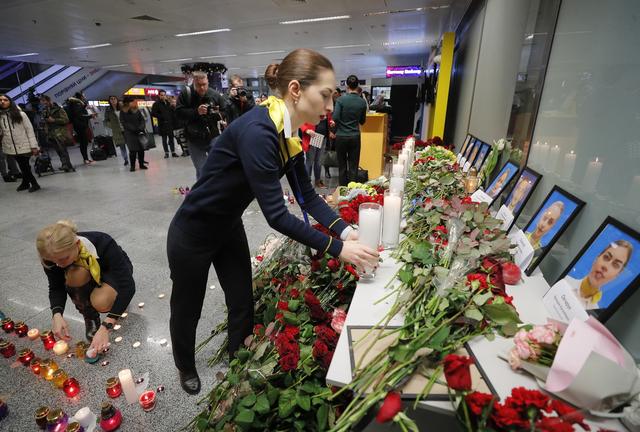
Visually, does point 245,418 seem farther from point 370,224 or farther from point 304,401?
point 370,224

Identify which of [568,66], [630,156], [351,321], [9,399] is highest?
[568,66]

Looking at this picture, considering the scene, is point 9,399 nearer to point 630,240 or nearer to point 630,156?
point 630,240

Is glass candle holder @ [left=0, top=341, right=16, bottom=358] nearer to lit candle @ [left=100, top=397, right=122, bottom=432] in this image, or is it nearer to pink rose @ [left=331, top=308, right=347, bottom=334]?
lit candle @ [left=100, top=397, right=122, bottom=432]

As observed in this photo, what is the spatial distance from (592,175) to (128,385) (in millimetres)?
1823

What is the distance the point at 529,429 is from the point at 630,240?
49cm

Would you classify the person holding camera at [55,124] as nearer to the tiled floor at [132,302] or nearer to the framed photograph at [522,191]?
the tiled floor at [132,302]

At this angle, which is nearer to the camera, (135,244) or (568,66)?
(568,66)

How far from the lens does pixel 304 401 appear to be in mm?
819

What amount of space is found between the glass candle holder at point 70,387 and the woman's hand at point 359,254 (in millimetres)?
1391

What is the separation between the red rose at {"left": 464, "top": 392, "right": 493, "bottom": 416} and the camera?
0.51 metres

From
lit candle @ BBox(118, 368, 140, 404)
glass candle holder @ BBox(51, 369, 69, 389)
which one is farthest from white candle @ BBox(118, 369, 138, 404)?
glass candle holder @ BBox(51, 369, 69, 389)

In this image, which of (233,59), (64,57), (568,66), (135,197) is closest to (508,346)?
(568,66)

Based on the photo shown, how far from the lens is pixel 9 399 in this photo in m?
1.41

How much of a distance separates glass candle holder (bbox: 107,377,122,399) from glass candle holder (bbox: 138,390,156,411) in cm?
12
